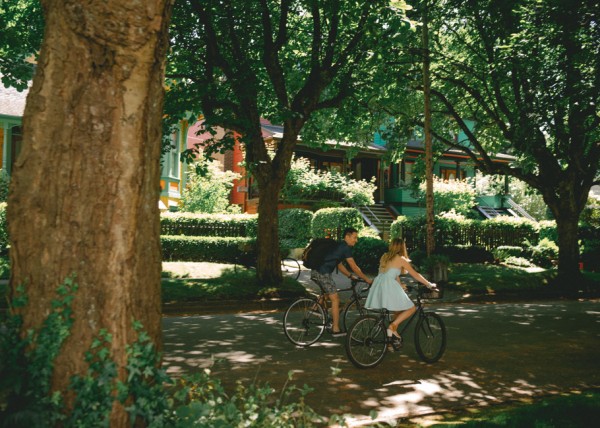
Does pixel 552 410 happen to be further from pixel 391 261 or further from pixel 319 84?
pixel 319 84

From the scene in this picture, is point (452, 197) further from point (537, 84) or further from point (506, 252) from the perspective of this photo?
point (537, 84)

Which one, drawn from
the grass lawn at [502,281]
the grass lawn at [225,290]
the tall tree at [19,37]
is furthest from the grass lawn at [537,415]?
the tall tree at [19,37]

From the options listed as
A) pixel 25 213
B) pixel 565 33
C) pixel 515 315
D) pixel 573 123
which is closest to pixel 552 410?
pixel 25 213

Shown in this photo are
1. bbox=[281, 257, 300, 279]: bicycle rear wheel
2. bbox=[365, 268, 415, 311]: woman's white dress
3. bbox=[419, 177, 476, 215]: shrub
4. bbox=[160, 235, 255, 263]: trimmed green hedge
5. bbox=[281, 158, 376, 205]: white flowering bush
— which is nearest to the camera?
bbox=[365, 268, 415, 311]: woman's white dress

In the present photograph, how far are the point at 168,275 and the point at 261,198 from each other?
5.04 m

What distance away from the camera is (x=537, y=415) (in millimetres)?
5512

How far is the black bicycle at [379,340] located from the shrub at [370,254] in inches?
519

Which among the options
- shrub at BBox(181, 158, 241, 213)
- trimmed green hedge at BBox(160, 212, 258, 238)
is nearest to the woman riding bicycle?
trimmed green hedge at BBox(160, 212, 258, 238)

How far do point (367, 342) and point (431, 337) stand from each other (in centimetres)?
115

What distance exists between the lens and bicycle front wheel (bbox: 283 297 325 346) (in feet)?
29.3

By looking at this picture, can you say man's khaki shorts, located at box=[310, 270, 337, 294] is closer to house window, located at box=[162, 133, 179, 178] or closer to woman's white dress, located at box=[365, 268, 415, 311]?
woman's white dress, located at box=[365, 268, 415, 311]

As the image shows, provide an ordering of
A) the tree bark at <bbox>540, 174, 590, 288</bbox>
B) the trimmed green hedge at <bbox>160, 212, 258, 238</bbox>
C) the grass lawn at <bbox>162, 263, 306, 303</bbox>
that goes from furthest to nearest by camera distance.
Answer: the trimmed green hedge at <bbox>160, 212, 258, 238</bbox>, the tree bark at <bbox>540, 174, 590, 288</bbox>, the grass lawn at <bbox>162, 263, 306, 303</bbox>

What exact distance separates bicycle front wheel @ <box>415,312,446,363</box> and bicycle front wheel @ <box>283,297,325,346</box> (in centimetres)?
171

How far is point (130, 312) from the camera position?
3398mm
